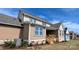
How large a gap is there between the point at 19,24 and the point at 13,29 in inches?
10.6

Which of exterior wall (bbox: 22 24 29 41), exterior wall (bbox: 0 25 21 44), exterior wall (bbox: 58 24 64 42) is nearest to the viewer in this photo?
exterior wall (bbox: 0 25 21 44)

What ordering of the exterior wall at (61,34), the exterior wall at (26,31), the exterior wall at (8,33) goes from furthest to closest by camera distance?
the exterior wall at (61,34) < the exterior wall at (26,31) < the exterior wall at (8,33)

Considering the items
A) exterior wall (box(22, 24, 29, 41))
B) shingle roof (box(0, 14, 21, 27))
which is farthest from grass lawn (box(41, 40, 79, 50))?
shingle roof (box(0, 14, 21, 27))

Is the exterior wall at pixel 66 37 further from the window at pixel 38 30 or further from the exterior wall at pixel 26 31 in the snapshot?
the exterior wall at pixel 26 31

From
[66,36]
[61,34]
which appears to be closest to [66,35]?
[66,36]

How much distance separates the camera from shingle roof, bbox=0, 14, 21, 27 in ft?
13.3

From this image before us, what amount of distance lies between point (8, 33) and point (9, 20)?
439mm

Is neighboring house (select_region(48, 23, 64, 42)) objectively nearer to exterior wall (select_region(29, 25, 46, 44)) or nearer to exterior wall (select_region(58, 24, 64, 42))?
exterior wall (select_region(58, 24, 64, 42))

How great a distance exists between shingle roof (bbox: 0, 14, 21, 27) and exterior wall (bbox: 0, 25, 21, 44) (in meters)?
0.14

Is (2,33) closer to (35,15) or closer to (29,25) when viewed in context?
(29,25)

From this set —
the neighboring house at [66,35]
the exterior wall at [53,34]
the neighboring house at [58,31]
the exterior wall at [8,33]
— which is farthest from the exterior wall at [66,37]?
the exterior wall at [8,33]

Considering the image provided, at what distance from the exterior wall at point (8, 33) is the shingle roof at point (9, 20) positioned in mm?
140

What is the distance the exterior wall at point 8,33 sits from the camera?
403 cm

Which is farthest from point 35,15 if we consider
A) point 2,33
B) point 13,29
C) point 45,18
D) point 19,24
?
point 2,33
